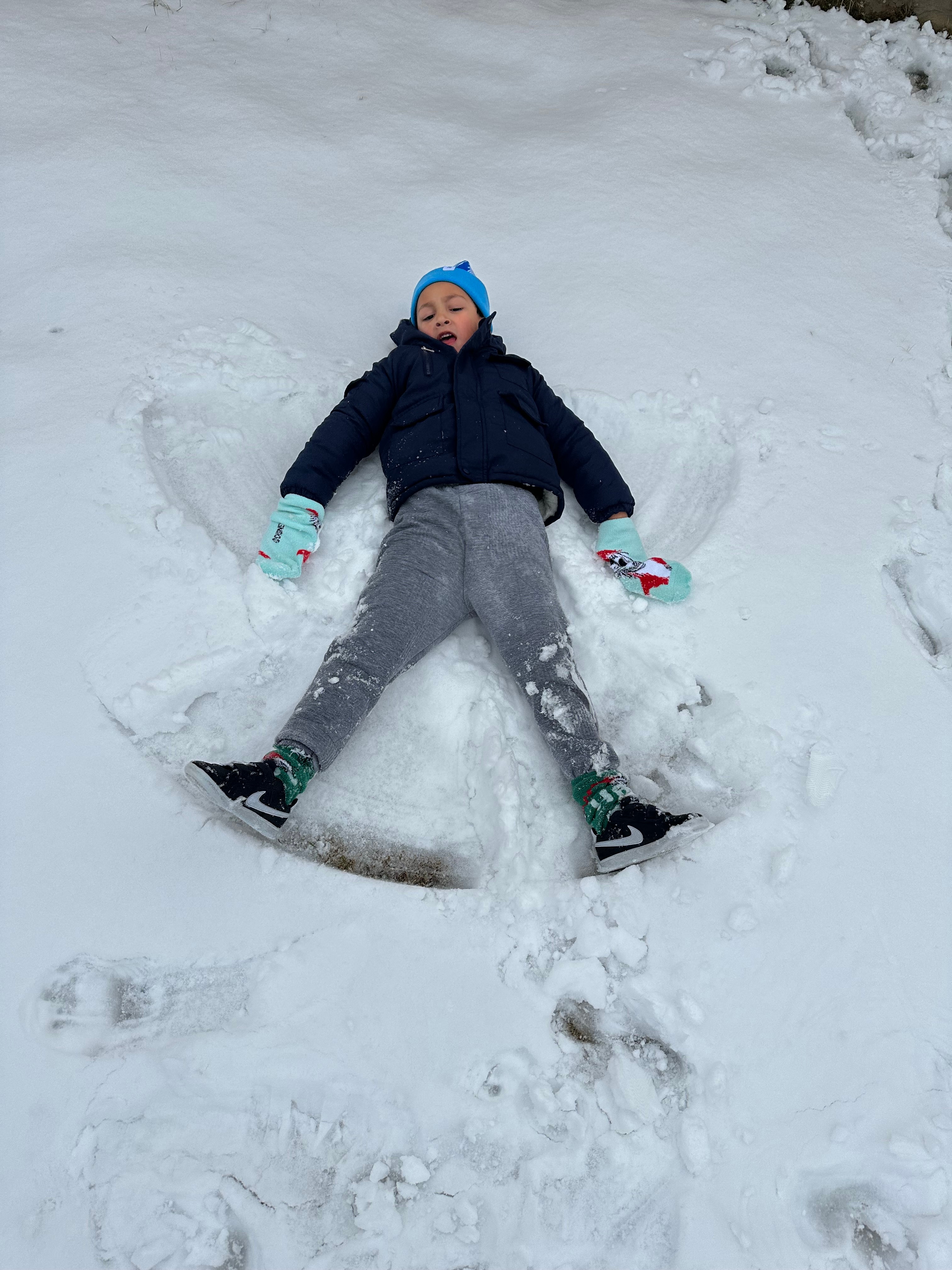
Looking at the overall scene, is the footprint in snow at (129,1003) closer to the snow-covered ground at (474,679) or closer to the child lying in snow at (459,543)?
the snow-covered ground at (474,679)

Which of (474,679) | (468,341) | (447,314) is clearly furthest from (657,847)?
(447,314)

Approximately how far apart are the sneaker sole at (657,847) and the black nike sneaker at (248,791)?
0.70 meters

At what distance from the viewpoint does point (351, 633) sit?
2035 mm

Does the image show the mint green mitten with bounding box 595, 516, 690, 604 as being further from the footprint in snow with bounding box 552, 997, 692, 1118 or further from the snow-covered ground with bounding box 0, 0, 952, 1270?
the footprint in snow with bounding box 552, 997, 692, 1118

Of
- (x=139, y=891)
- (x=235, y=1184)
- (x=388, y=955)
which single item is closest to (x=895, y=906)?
(x=388, y=955)

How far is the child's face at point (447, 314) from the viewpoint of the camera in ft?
8.61

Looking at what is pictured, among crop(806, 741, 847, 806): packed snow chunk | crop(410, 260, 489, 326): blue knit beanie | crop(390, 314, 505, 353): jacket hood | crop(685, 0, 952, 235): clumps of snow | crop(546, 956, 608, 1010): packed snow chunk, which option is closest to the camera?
crop(546, 956, 608, 1010): packed snow chunk

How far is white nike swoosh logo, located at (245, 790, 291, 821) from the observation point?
1.72 m

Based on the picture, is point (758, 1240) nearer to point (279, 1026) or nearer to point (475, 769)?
point (279, 1026)

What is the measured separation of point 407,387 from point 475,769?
118cm

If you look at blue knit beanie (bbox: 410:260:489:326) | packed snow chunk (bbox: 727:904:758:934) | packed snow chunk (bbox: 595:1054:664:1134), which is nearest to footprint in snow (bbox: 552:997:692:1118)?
packed snow chunk (bbox: 595:1054:664:1134)

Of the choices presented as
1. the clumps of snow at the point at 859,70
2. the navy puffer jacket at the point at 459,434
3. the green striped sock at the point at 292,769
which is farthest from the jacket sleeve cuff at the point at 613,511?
the clumps of snow at the point at 859,70

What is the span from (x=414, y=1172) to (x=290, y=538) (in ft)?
4.83

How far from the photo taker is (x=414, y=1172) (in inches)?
58.0
